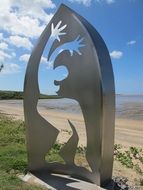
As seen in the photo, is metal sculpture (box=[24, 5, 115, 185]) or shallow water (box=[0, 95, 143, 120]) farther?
shallow water (box=[0, 95, 143, 120])

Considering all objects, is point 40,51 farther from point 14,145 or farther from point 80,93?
point 14,145

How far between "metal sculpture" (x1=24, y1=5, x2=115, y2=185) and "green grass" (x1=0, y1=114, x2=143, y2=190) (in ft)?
1.74

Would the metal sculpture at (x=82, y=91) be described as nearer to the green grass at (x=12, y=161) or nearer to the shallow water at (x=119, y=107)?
the green grass at (x=12, y=161)

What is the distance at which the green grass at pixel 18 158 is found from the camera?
20.7ft

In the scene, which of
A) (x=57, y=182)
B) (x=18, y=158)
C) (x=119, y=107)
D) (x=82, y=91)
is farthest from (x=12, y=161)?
(x=119, y=107)

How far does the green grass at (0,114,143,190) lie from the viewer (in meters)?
6.31

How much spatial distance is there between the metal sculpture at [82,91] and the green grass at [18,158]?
531 mm

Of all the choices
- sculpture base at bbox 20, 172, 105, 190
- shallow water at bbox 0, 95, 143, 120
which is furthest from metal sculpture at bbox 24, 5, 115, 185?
shallow water at bbox 0, 95, 143, 120

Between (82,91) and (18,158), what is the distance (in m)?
2.75

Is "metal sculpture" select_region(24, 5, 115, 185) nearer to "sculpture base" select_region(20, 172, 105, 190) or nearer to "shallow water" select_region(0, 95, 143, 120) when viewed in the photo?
"sculpture base" select_region(20, 172, 105, 190)

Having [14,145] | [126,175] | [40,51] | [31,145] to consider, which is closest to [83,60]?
[40,51]

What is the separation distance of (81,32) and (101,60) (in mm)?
626

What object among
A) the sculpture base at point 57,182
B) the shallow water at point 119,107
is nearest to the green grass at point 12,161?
the sculpture base at point 57,182

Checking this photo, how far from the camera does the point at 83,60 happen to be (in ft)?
20.5
